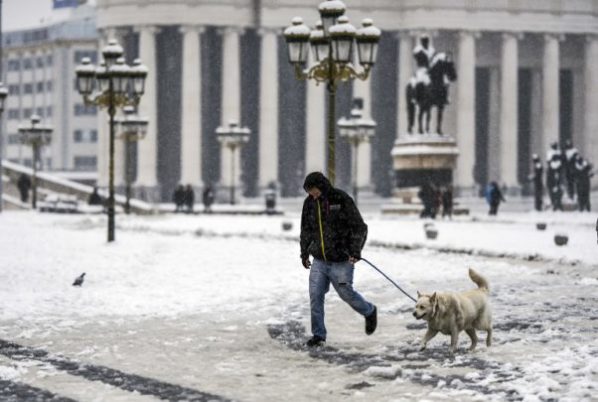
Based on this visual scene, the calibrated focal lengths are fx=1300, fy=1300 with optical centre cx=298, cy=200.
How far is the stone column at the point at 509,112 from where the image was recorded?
87312 millimetres

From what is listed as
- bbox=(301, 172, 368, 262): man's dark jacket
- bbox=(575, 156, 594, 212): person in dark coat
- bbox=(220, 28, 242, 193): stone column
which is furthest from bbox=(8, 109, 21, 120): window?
bbox=(301, 172, 368, 262): man's dark jacket

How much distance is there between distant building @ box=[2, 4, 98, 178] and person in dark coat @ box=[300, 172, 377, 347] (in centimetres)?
11360

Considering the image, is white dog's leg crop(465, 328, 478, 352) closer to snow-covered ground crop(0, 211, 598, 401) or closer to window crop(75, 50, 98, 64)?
snow-covered ground crop(0, 211, 598, 401)

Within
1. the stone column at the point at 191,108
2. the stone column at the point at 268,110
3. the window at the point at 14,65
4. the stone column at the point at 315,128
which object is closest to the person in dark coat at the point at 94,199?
the stone column at the point at 191,108

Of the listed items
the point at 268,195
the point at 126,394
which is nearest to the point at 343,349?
the point at 126,394

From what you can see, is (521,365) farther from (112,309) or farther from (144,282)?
(144,282)

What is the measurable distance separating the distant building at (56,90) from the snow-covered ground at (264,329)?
337ft

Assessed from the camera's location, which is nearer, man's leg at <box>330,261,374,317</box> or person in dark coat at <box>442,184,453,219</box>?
man's leg at <box>330,261,374,317</box>

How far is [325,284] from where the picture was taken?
12.4 meters

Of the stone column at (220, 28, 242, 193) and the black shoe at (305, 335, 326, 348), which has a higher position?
the stone column at (220, 28, 242, 193)

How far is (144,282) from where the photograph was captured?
1966 cm

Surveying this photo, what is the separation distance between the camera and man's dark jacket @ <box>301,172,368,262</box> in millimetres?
12062

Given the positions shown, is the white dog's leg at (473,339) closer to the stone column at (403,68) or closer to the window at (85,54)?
the stone column at (403,68)

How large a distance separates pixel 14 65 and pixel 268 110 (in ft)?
213
